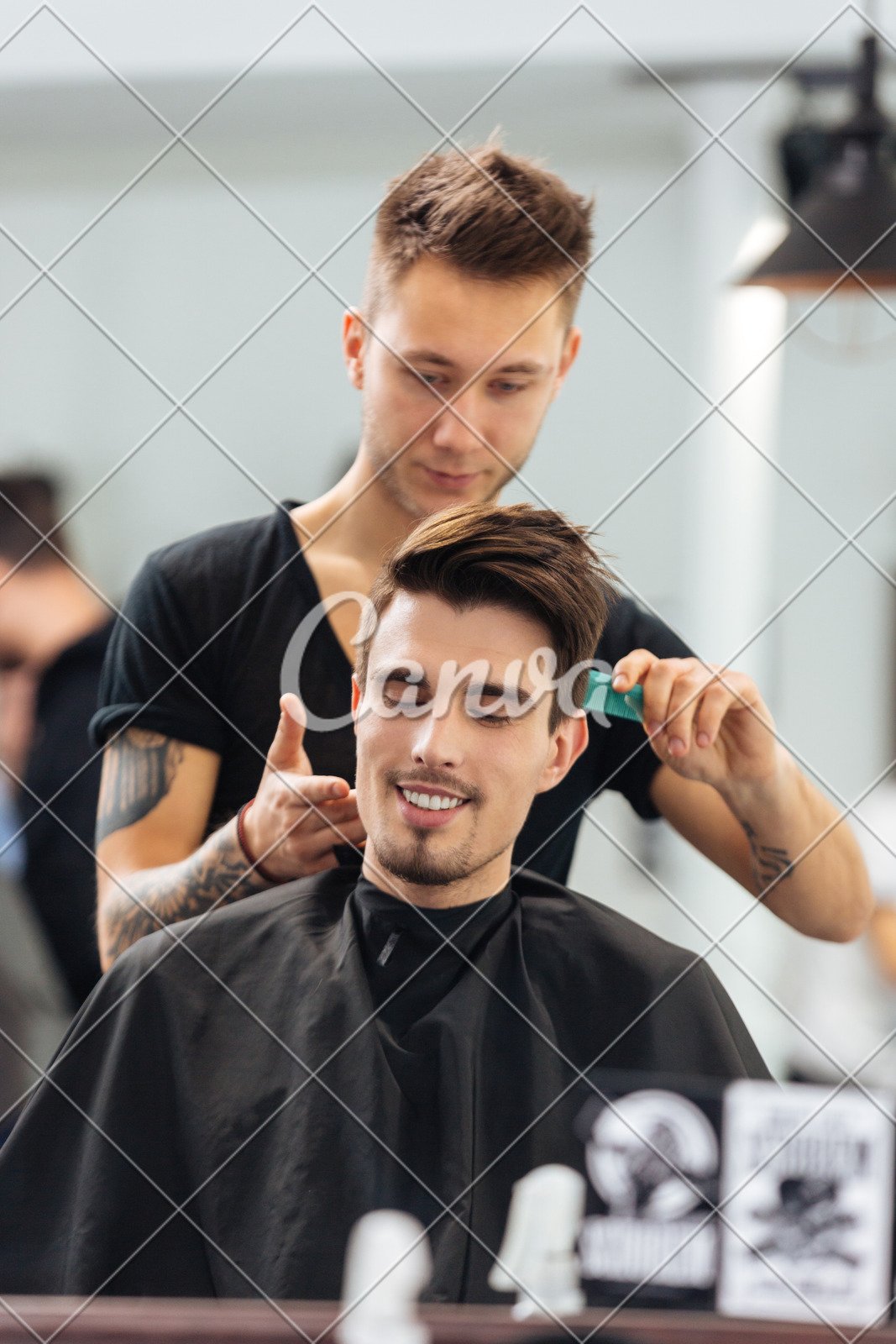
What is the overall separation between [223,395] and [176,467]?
0.60 ft

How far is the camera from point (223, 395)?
8.22 feet

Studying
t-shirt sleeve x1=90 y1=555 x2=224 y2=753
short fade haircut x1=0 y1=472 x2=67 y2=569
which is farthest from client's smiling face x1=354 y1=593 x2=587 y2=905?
short fade haircut x1=0 y1=472 x2=67 y2=569

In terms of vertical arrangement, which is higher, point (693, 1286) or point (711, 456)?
point (711, 456)

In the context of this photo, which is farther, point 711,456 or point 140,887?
point 711,456

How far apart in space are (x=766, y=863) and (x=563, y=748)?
29cm

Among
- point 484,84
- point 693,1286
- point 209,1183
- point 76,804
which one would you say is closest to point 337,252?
point 484,84

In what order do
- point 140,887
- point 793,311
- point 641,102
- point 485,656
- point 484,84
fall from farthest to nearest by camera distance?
point 793,311 < point 641,102 < point 484,84 < point 140,887 < point 485,656

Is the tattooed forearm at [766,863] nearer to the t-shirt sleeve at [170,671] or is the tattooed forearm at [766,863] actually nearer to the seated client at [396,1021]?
the seated client at [396,1021]

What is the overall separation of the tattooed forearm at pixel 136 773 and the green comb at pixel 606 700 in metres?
0.48

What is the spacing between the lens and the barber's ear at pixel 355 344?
139cm

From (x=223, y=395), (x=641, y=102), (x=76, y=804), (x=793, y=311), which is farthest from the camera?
(x=793, y=311)

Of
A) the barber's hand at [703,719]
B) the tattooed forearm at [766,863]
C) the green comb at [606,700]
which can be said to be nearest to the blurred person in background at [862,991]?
the tattooed forearm at [766,863]

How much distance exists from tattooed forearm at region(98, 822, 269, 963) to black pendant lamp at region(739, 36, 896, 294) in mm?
1198

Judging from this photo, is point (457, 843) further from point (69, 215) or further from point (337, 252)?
point (69, 215)
